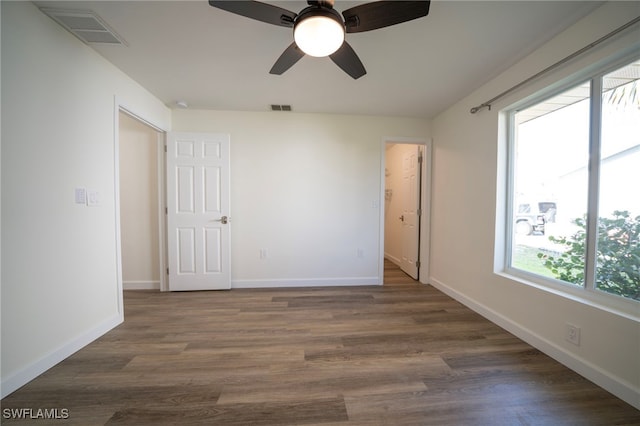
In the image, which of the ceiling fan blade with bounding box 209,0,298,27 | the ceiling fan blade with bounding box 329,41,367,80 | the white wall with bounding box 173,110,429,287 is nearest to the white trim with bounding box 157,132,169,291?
the white wall with bounding box 173,110,429,287

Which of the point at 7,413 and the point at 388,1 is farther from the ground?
the point at 388,1

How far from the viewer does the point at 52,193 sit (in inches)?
62.9

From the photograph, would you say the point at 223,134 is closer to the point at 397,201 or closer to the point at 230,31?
the point at 230,31

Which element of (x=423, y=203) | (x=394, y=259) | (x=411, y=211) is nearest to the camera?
(x=423, y=203)

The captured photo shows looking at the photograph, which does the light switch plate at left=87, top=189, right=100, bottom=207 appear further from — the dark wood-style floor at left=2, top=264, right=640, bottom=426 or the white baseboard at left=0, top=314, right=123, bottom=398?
the dark wood-style floor at left=2, top=264, right=640, bottom=426

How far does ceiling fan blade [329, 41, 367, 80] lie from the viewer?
56.1 inches

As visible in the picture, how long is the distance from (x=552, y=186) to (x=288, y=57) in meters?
2.40

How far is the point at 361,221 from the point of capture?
331 centimetres

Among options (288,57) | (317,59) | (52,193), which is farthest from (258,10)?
(52,193)

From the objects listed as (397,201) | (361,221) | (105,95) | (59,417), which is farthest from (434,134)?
(59,417)

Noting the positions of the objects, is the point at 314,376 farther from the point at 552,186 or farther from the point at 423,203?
the point at 423,203

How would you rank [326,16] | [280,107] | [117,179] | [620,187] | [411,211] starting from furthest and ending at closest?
[411,211], [280,107], [117,179], [620,187], [326,16]

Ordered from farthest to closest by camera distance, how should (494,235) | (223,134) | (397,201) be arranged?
(397,201) → (223,134) → (494,235)

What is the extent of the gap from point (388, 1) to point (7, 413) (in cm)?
305
